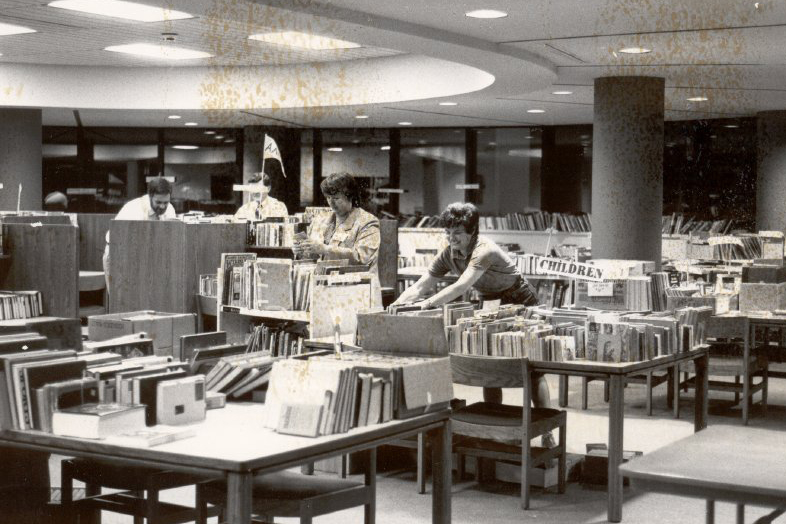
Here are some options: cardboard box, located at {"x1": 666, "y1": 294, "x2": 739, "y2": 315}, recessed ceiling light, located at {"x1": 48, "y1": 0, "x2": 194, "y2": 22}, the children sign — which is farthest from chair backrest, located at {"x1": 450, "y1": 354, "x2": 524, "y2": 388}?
recessed ceiling light, located at {"x1": 48, "y1": 0, "x2": 194, "y2": 22}

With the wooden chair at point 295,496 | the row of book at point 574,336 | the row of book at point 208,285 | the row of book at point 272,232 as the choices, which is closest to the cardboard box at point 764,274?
the row of book at point 574,336

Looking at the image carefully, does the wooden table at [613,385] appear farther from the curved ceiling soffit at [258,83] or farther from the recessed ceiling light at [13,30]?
the recessed ceiling light at [13,30]

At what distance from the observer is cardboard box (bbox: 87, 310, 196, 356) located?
6117mm

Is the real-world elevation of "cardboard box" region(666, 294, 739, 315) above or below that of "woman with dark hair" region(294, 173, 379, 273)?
below

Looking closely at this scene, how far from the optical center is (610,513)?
5.44m

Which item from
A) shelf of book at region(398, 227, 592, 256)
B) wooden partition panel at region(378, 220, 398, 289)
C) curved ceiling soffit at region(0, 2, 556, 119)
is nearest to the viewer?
wooden partition panel at region(378, 220, 398, 289)

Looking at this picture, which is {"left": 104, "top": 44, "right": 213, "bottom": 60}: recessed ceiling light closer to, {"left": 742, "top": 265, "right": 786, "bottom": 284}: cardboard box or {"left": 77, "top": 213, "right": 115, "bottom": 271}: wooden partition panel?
{"left": 77, "top": 213, "right": 115, "bottom": 271}: wooden partition panel

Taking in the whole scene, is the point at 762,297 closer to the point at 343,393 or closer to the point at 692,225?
the point at 343,393

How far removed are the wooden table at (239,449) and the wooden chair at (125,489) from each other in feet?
1.44

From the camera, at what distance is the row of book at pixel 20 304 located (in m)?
7.85

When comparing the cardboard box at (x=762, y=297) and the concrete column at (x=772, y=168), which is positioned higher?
the concrete column at (x=772, y=168)

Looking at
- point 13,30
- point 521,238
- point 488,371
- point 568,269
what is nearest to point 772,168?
point 521,238

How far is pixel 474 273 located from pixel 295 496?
327 centimetres

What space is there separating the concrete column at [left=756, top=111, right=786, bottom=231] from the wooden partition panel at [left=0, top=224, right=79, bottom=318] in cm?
952
